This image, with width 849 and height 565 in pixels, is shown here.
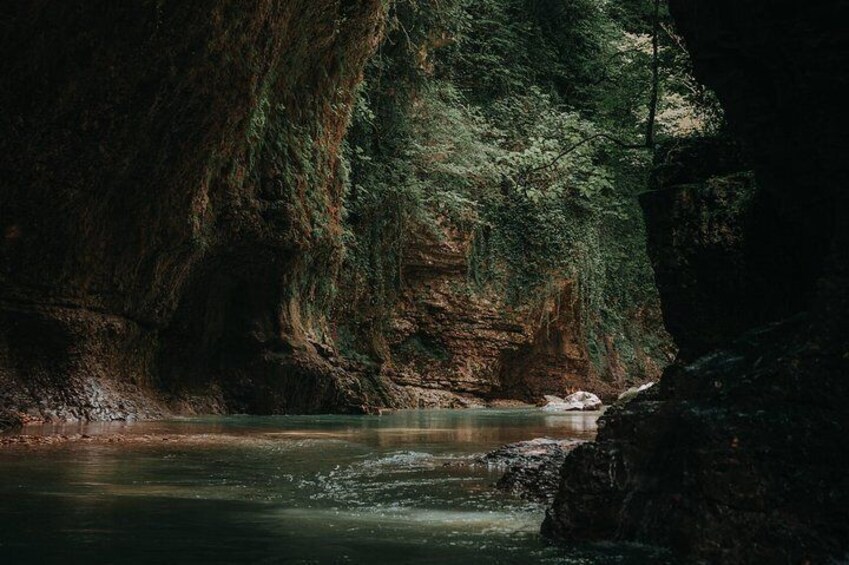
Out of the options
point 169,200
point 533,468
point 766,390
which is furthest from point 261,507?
point 169,200

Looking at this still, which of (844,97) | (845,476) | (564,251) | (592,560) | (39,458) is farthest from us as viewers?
(564,251)

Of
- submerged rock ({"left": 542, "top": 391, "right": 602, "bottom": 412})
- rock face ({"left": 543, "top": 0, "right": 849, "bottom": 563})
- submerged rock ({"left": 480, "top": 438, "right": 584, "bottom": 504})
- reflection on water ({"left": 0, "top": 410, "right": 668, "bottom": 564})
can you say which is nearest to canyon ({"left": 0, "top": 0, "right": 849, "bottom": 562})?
rock face ({"left": 543, "top": 0, "right": 849, "bottom": 563})

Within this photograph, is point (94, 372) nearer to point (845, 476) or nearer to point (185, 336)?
point (185, 336)

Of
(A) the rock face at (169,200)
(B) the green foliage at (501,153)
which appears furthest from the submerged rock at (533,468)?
(B) the green foliage at (501,153)

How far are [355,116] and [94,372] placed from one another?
10.4 meters

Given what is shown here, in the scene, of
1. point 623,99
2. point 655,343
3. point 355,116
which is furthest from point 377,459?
point 655,343

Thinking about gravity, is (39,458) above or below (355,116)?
below

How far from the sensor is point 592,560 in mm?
3783

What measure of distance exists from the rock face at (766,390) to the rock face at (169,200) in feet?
25.5

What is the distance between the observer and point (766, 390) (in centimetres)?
378

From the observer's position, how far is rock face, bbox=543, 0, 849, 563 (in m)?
3.42

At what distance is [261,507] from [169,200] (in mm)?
8672

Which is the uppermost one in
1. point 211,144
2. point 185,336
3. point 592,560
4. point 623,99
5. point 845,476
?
point 623,99

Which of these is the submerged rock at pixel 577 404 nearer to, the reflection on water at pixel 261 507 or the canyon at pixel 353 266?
the canyon at pixel 353 266
